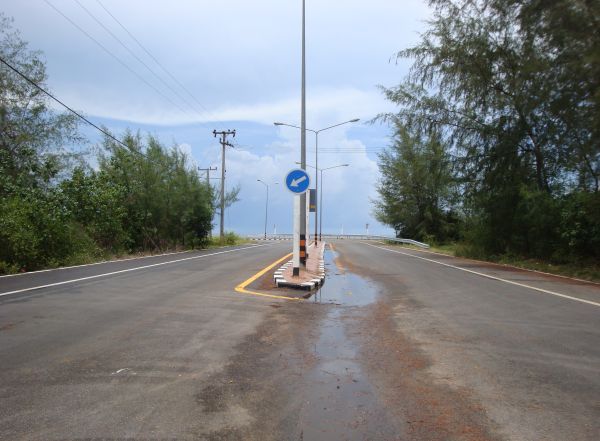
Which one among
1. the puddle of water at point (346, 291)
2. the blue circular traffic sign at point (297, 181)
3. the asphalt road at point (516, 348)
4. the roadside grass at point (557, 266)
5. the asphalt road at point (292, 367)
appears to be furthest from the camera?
the roadside grass at point (557, 266)

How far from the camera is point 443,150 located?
27703mm

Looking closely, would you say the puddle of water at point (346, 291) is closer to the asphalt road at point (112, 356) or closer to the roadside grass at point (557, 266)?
the asphalt road at point (112, 356)

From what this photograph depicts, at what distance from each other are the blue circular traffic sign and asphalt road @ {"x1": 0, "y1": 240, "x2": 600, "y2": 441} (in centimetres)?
391

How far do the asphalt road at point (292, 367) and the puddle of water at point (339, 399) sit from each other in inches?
0.8

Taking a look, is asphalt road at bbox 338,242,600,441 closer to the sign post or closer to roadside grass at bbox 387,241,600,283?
the sign post

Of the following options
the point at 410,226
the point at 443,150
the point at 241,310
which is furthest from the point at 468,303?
the point at 410,226

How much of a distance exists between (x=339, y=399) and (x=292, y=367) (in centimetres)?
121

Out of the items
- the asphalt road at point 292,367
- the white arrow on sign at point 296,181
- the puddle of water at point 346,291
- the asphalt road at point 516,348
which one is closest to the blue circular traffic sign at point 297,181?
the white arrow on sign at point 296,181

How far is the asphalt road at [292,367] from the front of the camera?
431 centimetres

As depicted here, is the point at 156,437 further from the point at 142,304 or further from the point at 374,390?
the point at 142,304

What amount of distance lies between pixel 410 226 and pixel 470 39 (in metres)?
38.5

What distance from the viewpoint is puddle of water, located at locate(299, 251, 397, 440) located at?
13.8 ft

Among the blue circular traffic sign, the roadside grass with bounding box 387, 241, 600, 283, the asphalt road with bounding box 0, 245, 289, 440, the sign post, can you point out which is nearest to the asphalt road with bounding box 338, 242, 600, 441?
the asphalt road with bounding box 0, 245, 289, 440

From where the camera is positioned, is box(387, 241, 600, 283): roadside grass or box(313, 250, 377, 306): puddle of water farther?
box(387, 241, 600, 283): roadside grass
